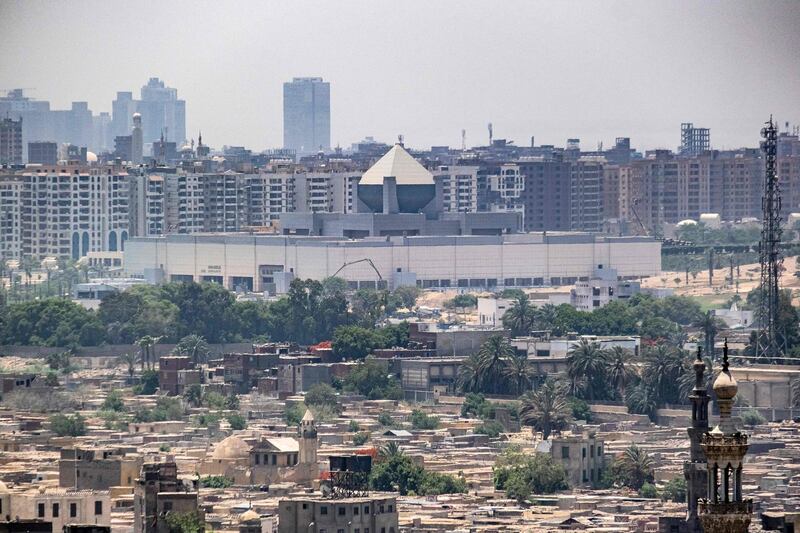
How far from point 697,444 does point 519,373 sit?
5869 cm

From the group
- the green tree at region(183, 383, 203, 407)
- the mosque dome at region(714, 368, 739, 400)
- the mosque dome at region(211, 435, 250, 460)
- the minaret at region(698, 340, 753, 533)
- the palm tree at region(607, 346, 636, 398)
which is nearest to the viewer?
the minaret at region(698, 340, 753, 533)

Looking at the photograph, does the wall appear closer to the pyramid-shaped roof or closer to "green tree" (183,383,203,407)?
→ "green tree" (183,383,203,407)

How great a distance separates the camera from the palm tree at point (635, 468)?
79875mm

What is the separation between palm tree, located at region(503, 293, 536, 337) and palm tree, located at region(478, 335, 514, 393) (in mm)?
11900

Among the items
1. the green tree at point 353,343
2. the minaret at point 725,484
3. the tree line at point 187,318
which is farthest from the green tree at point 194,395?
the minaret at point 725,484

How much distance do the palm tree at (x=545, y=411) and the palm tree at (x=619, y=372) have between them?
5.29m

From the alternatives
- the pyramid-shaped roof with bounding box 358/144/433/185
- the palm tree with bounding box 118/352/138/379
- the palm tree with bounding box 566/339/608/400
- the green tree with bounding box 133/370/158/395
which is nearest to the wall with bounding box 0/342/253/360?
the palm tree with bounding box 118/352/138/379

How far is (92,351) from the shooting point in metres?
126

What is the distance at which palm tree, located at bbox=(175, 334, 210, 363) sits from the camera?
120 m

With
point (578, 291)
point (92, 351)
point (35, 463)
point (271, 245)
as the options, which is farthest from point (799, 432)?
point (271, 245)

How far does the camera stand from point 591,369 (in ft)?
338

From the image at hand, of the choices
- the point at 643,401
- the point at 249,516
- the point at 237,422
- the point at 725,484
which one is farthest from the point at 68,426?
the point at 725,484

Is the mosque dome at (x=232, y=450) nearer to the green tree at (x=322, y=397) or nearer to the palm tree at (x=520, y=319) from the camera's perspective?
the green tree at (x=322, y=397)

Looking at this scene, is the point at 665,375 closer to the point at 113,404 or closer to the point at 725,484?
the point at 113,404
